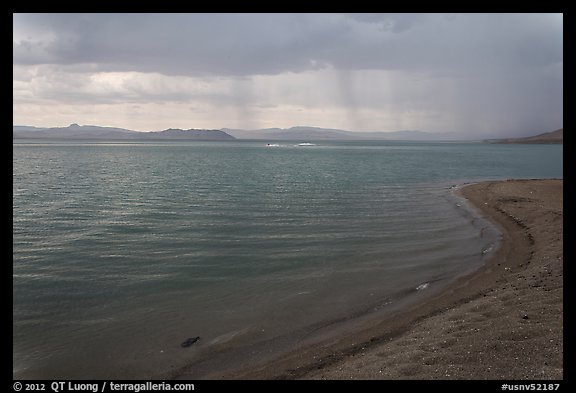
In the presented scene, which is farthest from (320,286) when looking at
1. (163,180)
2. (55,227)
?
(163,180)

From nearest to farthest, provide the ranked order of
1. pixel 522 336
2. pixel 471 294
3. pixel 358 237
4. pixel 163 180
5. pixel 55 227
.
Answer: pixel 522 336, pixel 471 294, pixel 358 237, pixel 55 227, pixel 163 180

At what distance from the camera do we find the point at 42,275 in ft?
44.2

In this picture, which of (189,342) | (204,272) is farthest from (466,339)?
(204,272)

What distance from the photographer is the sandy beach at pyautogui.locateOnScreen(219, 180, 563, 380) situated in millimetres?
6824

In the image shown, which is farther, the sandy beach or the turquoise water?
the turquoise water

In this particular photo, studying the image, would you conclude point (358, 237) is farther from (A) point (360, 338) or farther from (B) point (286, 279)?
(A) point (360, 338)

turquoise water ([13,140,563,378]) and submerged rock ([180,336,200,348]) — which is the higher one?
turquoise water ([13,140,563,378])

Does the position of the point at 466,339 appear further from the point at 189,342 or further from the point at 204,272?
the point at 204,272

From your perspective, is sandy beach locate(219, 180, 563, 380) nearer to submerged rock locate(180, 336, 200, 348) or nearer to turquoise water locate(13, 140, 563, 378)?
turquoise water locate(13, 140, 563, 378)

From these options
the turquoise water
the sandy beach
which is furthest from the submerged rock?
the sandy beach

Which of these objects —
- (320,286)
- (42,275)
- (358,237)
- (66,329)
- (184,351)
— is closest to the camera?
(184,351)

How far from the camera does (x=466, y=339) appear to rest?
26.0 feet
